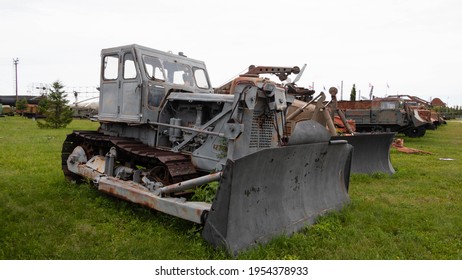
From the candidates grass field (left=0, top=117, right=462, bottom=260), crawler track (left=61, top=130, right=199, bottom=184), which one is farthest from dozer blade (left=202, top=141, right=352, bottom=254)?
crawler track (left=61, top=130, right=199, bottom=184)

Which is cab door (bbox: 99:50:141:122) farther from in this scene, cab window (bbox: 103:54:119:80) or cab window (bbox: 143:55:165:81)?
cab window (bbox: 143:55:165:81)

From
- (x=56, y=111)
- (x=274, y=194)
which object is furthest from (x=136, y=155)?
(x=56, y=111)

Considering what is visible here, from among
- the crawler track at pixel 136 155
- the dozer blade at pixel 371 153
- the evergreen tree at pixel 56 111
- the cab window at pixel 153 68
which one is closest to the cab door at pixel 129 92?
the cab window at pixel 153 68

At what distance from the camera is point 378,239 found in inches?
194

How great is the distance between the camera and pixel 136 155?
6363 millimetres

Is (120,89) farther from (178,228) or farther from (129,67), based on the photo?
(178,228)

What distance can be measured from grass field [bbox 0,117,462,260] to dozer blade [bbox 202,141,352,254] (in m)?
0.16

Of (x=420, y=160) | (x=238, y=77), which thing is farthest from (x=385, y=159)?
(x=238, y=77)

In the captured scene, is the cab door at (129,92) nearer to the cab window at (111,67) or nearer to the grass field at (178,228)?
the cab window at (111,67)

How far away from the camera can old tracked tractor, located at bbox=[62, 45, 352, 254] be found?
14.8 ft

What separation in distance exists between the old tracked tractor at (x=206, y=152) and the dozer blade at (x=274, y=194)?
0.01 m

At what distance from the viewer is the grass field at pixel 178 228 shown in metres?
4.41

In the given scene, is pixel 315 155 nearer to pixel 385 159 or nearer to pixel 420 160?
pixel 385 159

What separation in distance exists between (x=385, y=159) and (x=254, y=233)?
21.2 feet
